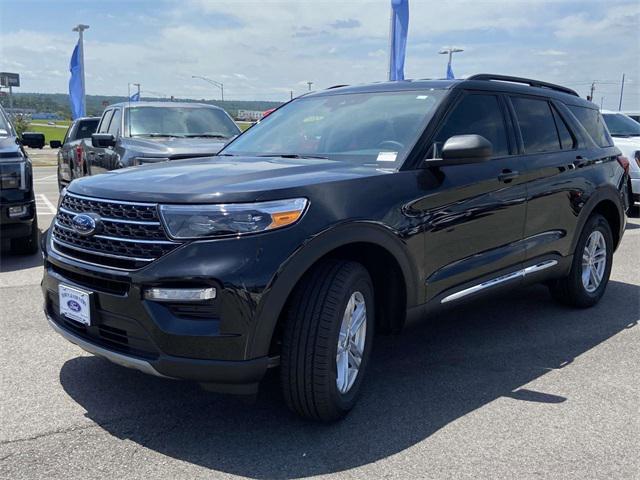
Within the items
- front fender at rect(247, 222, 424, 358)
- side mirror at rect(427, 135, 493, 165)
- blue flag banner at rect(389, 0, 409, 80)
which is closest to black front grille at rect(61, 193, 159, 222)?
front fender at rect(247, 222, 424, 358)

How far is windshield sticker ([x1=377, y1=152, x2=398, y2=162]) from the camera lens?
366 centimetres

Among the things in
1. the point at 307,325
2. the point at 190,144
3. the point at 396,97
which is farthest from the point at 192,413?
the point at 190,144

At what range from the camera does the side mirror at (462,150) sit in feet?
11.5

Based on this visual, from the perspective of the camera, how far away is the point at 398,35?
16250 millimetres

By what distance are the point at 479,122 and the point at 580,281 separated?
190 centimetres

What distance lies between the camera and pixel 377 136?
154 inches

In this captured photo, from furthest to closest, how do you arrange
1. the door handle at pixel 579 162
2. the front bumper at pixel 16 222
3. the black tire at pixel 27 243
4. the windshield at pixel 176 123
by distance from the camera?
the windshield at pixel 176 123 → the black tire at pixel 27 243 → the front bumper at pixel 16 222 → the door handle at pixel 579 162

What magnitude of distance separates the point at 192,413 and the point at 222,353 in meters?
0.76

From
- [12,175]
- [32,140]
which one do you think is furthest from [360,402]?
[32,140]

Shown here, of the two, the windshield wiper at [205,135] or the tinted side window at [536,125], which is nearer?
the tinted side window at [536,125]

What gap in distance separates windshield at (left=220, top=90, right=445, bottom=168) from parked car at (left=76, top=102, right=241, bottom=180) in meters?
3.64

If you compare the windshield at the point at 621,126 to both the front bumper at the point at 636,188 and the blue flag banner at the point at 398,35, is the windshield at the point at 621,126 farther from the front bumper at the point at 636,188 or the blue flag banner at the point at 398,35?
the blue flag banner at the point at 398,35

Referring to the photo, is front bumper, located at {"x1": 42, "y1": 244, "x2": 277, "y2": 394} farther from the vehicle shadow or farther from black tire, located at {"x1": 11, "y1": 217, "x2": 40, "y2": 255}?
black tire, located at {"x1": 11, "y1": 217, "x2": 40, "y2": 255}

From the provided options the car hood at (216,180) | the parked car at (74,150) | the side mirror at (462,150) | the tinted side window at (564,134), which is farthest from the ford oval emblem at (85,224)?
the parked car at (74,150)
